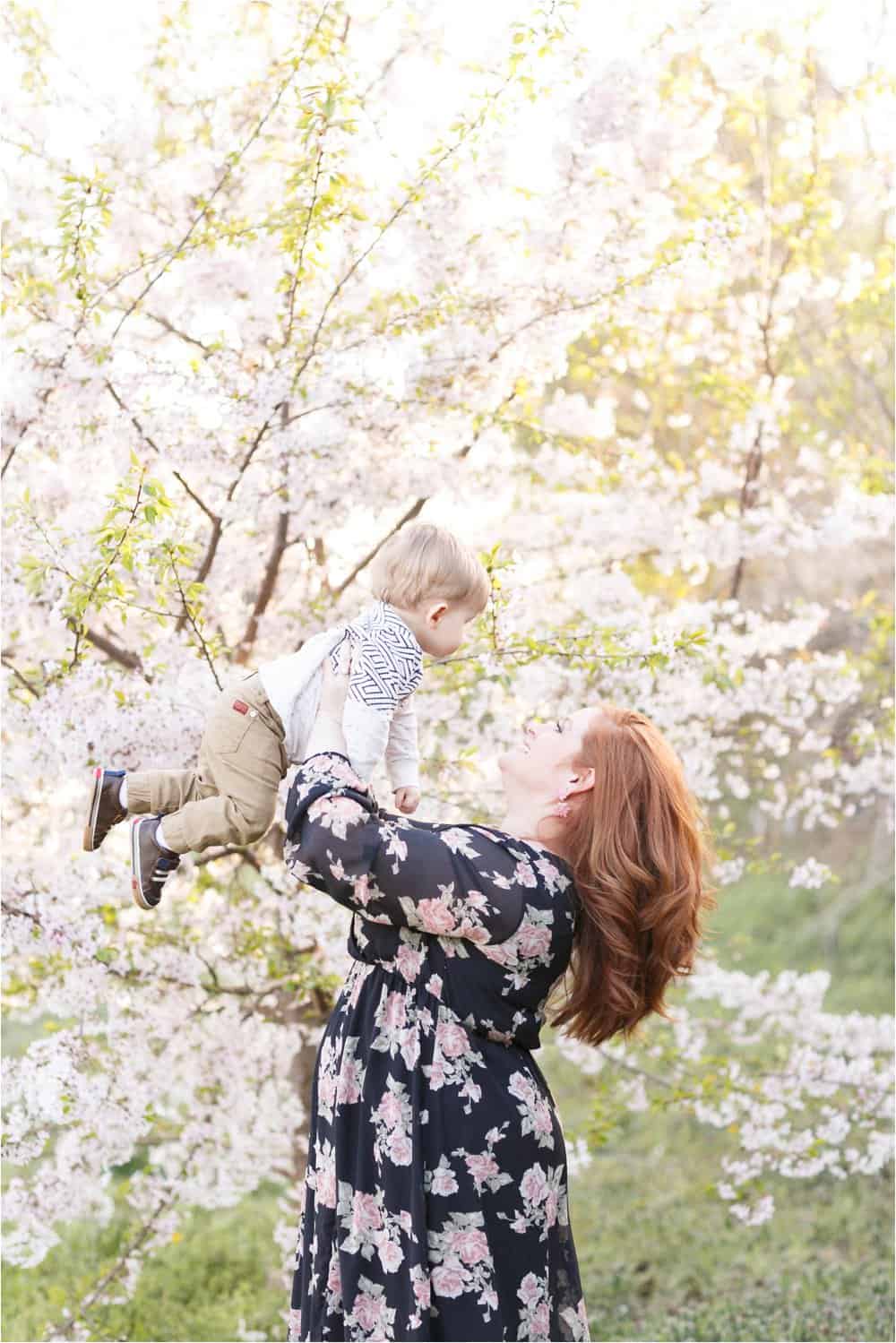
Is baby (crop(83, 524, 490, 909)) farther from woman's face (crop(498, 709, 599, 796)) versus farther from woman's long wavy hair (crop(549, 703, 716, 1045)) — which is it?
woman's long wavy hair (crop(549, 703, 716, 1045))

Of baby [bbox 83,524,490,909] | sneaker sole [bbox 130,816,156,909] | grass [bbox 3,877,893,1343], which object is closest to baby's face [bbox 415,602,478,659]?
baby [bbox 83,524,490,909]

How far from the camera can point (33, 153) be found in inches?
140

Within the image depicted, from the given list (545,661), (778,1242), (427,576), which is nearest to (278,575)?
(545,661)

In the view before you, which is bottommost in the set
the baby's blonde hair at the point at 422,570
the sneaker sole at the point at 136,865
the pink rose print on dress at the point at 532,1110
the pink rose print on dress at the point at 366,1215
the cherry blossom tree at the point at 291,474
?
the pink rose print on dress at the point at 366,1215

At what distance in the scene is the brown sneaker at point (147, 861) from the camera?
2.33 m

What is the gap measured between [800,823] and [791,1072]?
6.54 m

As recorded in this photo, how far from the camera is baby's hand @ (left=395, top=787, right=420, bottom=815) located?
2.41 meters

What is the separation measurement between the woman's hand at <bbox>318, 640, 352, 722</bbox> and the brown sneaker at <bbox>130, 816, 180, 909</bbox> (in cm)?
47

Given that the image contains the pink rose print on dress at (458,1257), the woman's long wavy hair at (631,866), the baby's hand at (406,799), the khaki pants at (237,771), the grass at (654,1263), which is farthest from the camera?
the grass at (654,1263)

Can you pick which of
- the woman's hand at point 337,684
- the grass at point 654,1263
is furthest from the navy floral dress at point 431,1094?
the grass at point 654,1263

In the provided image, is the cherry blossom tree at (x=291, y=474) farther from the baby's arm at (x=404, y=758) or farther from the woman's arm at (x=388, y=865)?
the woman's arm at (x=388, y=865)

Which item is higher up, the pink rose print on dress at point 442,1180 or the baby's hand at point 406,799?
the baby's hand at point 406,799

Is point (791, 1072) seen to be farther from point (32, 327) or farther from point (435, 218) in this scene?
point (32, 327)

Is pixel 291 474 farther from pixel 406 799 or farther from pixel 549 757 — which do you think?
pixel 549 757
